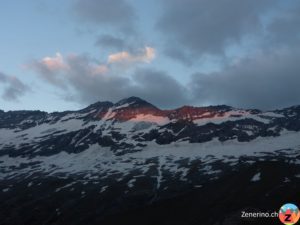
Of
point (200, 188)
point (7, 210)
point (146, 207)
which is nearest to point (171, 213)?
point (146, 207)

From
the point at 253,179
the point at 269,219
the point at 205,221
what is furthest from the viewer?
the point at 253,179

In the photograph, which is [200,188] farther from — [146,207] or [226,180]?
[146,207]

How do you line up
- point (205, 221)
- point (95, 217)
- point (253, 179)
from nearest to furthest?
point (205, 221), point (95, 217), point (253, 179)

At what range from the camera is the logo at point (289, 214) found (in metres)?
123

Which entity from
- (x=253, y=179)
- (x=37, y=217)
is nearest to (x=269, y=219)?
(x=253, y=179)

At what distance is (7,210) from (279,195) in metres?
107

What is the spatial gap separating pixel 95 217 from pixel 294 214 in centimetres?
7712

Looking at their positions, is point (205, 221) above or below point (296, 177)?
below

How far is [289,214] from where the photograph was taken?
423 feet

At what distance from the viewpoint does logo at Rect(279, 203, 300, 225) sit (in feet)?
404

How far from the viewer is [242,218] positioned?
14325 cm

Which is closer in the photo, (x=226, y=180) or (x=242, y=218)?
(x=242, y=218)

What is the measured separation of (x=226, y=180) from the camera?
641 ft

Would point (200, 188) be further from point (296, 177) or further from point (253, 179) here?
point (296, 177)
